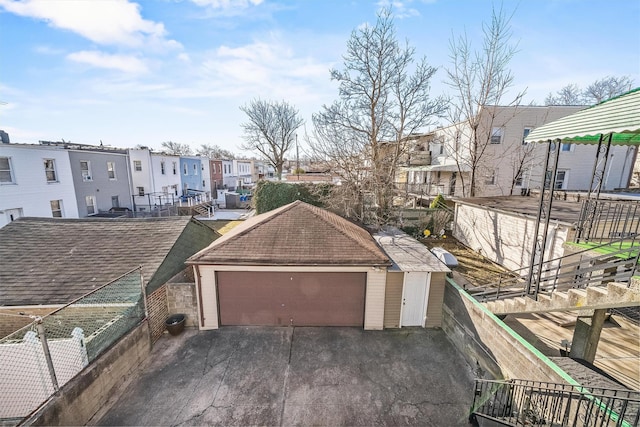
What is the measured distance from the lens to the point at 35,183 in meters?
15.5

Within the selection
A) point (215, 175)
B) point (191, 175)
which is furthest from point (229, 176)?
point (191, 175)

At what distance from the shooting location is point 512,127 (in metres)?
19.4

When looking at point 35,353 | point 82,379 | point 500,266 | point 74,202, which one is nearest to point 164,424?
point 82,379

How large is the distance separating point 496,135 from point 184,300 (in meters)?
23.5

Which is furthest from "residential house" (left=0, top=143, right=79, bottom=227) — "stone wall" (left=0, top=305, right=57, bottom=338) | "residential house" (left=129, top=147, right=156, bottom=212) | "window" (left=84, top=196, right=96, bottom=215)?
"stone wall" (left=0, top=305, right=57, bottom=338)

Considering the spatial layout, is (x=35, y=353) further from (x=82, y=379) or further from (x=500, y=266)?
(x=500, y=266)

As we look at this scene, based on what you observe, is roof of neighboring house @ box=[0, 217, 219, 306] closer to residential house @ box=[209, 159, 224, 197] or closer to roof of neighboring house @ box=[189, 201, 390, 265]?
roof of neighboring house @ box=[189, 201, 390, 265]

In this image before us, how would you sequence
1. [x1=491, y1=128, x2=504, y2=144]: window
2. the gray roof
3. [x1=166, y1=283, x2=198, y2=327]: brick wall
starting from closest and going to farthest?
1. the gray roof
2. [x1=166, y1=283, x2=198, y2=327]: brick wall
3. [x1=491, y1=128, x2=504, y2=144]: window

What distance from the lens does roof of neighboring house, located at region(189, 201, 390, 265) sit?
7.98m

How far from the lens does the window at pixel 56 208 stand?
1678 cm

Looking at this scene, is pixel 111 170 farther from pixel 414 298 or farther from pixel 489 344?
pixel 489 344

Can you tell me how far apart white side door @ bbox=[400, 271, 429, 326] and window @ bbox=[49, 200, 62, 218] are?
22.7 meters

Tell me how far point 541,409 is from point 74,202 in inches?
1030

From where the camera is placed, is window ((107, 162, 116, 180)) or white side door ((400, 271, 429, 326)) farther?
window ((107, 162, 116, 180))
